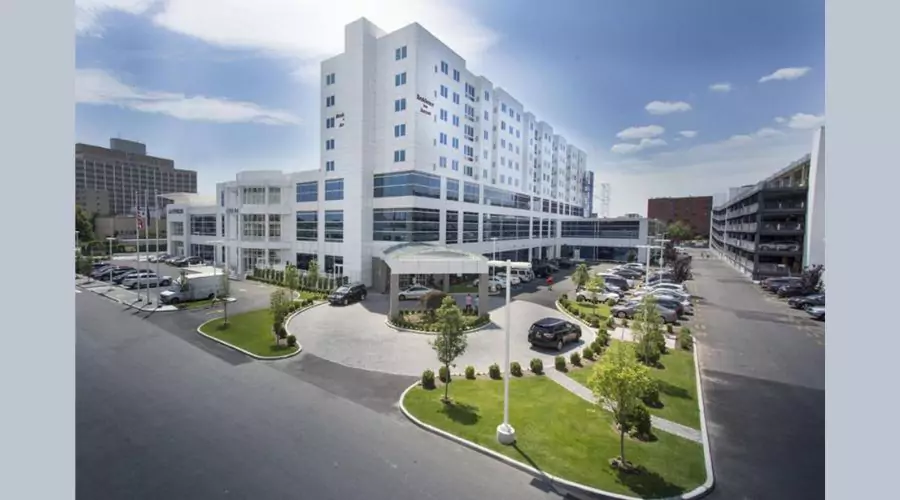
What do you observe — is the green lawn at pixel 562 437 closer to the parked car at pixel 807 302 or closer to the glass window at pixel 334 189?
the glass window at pixel 334 189

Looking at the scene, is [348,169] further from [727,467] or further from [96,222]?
[96,222]

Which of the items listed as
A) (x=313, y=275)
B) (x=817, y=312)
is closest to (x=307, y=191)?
(x=313, y=275)

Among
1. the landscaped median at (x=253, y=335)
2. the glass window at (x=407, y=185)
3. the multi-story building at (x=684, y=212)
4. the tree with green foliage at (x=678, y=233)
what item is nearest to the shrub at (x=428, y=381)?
the landscaped median at (x=253, y=335)

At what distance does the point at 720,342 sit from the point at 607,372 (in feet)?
51.2

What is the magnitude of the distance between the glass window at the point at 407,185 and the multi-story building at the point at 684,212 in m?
105

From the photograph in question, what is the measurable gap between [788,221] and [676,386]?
143 ft

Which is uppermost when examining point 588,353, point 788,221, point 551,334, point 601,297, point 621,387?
point 788,221

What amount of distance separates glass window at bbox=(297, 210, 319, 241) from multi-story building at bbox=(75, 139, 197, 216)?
42.0 m

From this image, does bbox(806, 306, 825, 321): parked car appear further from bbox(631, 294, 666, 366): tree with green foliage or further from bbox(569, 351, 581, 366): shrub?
bbox(569, 351, 581, 366): shrub

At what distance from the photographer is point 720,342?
69.5 ft

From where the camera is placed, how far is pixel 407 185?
35500mm

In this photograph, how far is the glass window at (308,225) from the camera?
41031 millimetres

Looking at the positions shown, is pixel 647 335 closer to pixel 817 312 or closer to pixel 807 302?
pixel 817 312

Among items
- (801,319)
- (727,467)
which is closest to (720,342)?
(801,319)
